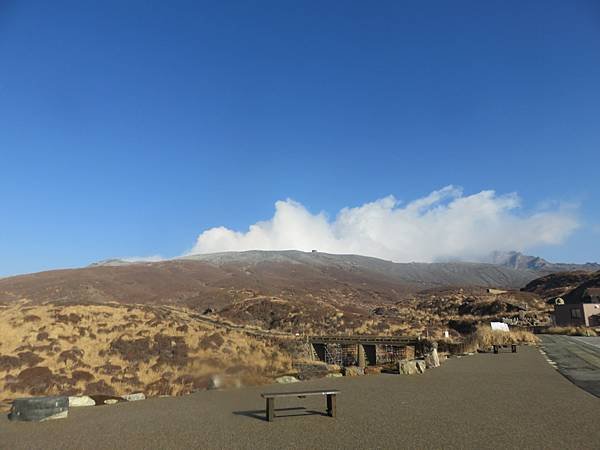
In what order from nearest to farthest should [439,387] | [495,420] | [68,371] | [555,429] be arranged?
[555,429] < [495,420] < [439,387] < [68,371]

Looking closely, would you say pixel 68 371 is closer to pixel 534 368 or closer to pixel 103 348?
pixel 103 348

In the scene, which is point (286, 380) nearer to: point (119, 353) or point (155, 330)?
point (119, 353)

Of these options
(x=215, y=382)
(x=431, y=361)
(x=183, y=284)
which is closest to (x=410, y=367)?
(x=431, y=361)

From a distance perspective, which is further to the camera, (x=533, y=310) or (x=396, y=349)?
(x=533, y=310)

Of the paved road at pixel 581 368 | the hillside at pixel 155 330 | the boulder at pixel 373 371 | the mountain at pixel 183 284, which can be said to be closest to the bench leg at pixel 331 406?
the hillside at pixel 155 330

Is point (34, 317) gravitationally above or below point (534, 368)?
above

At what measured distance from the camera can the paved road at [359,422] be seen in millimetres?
7848

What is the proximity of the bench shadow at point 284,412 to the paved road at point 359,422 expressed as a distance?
27 mm

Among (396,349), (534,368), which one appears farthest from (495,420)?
(396,349)

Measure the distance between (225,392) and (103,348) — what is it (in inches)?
600

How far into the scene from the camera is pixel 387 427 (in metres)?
8.77

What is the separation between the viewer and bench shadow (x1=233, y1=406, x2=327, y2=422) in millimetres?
10250

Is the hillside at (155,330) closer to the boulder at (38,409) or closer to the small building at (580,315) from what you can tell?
the boulder at (38,409)

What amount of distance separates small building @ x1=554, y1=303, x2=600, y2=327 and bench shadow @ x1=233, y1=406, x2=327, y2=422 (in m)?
62.3
